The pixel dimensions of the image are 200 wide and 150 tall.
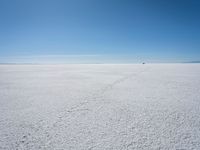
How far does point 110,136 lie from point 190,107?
Answer: 7.58 ft

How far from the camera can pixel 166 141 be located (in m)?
2.05

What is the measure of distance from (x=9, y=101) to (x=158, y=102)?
154 inches

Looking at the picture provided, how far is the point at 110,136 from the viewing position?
87.5 inches

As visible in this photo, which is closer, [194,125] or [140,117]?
[194,125]

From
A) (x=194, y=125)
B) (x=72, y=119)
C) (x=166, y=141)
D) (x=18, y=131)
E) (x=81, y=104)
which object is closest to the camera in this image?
(x=166, y=141)

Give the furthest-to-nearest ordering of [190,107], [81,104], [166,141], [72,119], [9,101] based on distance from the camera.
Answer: [9,101]
[81,104]
[190,107]
[72,119]
[166,141]

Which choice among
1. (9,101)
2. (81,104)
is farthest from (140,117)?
(9,101)

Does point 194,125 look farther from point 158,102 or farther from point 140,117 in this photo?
point 158,102

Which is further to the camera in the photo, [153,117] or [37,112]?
[37,112]

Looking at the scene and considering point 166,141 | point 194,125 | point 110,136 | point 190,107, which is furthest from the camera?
point 190,107

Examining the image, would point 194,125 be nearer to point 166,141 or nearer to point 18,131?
point 166,141

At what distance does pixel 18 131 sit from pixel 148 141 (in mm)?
1906

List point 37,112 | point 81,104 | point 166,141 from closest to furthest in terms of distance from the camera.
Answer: point 166,141 → point 37,112 → point 81,104

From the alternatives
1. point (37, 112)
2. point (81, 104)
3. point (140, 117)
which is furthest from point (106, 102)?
point (37, 112)
